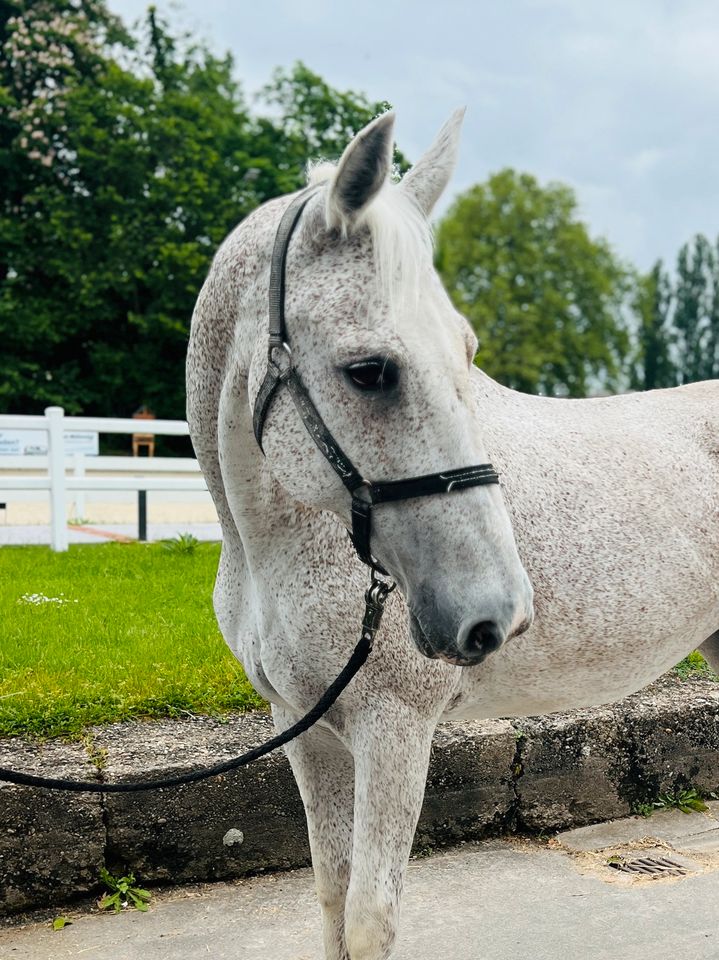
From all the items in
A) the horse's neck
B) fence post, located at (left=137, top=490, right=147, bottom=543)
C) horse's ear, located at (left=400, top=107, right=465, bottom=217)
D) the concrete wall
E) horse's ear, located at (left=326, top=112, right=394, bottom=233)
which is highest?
horse's ear, located at (left=400, top=107, right=465, bottom=217)

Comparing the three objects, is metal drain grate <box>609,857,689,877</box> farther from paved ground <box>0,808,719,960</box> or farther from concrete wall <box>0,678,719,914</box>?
concrete wall <box>0,678,719,914</box>

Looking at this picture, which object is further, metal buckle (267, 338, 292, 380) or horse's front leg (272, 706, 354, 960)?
horse's front leg (272, 706, 354, 960)

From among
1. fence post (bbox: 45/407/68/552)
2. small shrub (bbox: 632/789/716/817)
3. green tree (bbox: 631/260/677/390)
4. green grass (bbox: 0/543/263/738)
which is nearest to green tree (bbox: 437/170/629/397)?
green tree (bbox: 631/260/677/390)

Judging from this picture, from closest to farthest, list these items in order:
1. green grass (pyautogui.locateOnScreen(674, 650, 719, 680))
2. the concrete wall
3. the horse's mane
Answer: the horse's mane
the concrete wall
green grass (pyautogui.locateOnScreen(674, 650, 719, 680))

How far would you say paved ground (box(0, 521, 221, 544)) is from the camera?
29.2 feet

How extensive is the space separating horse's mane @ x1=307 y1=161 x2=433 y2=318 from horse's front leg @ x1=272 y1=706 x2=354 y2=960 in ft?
3.90

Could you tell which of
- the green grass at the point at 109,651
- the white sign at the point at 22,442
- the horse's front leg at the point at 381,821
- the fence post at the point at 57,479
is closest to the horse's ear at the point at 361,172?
the horse's front leg at the point at 381,821

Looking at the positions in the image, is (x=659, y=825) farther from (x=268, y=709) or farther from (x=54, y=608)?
Answer: (x=54, y=608)

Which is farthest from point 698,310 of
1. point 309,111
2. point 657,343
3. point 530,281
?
point 309,111

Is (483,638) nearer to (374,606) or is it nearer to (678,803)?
(374,606)

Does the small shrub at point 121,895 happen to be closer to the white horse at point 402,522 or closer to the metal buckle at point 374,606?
the white horse at point 402,522

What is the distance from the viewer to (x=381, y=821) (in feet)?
6.73

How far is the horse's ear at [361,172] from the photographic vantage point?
67.2 inches

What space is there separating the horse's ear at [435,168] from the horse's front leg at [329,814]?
4.43 feet
